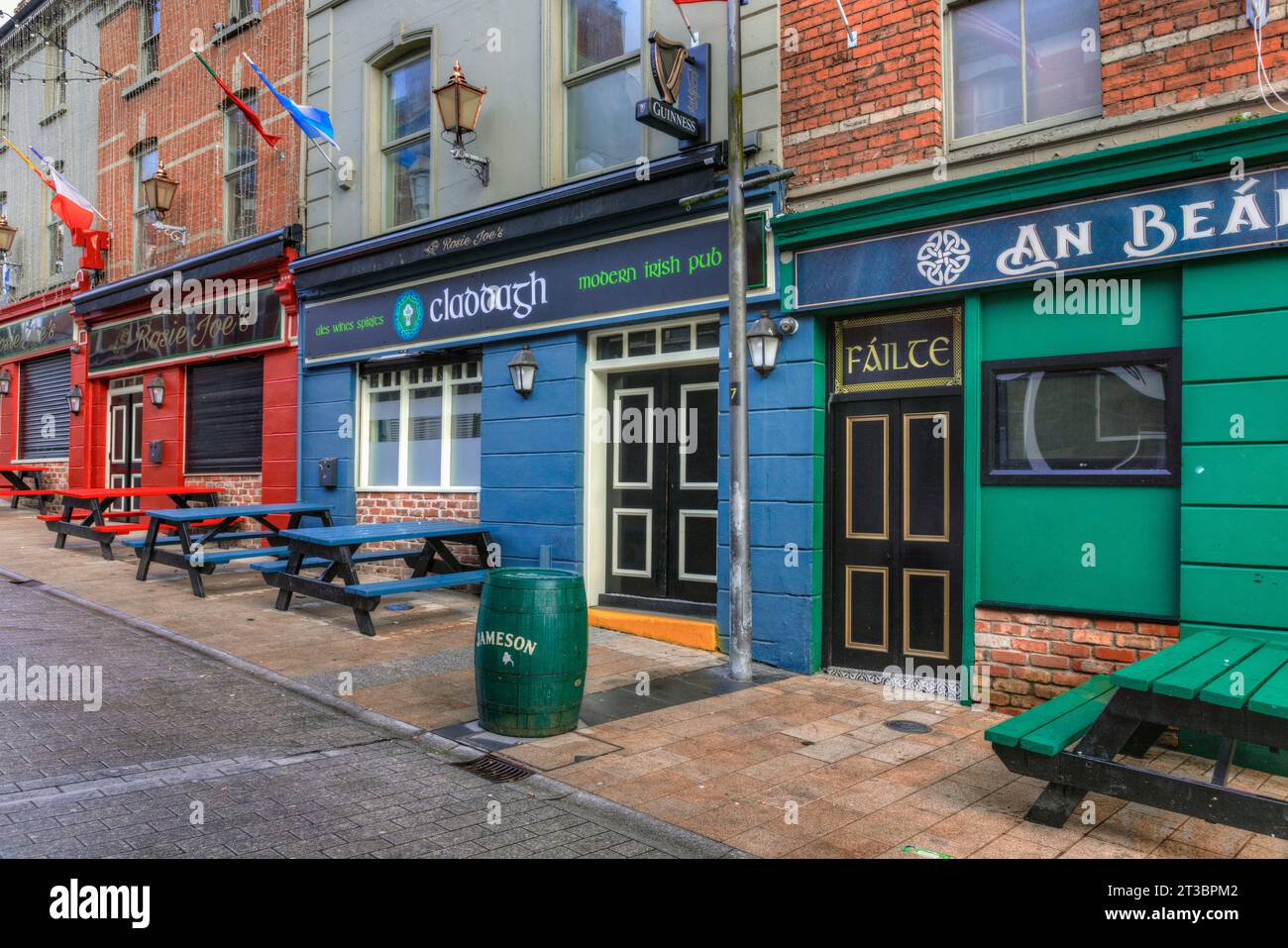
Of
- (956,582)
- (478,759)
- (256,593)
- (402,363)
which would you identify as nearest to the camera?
(478,759)

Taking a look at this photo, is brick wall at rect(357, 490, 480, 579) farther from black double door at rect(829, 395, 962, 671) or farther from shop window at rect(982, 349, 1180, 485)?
shop window at rect(982, 349, 1180, 485)

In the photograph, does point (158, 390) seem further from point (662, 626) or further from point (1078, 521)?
point (1078, 521)

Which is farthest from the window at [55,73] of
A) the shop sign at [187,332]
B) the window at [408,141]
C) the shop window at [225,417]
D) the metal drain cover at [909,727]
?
the metal drain cover at [909,727]

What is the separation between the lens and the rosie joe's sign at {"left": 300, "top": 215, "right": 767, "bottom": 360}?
322 inches

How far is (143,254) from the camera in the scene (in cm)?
1620

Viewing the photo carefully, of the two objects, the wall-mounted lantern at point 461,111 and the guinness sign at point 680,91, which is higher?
the wall-mounted lantern at point 461,111

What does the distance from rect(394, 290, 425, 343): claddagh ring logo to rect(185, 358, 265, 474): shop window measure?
3.49m

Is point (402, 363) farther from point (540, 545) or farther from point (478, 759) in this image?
point (478, 759)

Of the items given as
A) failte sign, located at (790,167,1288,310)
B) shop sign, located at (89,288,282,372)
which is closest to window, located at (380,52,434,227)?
shop sign, located at (89,288,282,372)

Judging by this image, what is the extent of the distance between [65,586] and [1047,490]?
10.2 m

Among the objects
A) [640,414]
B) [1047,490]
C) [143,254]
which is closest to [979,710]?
[1047,490]

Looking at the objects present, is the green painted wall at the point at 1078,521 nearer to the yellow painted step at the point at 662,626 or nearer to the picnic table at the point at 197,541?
the yellow painted step at the point at 662,626

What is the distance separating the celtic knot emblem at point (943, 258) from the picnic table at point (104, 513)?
10.9m

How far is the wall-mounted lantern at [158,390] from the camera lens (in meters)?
15.1
